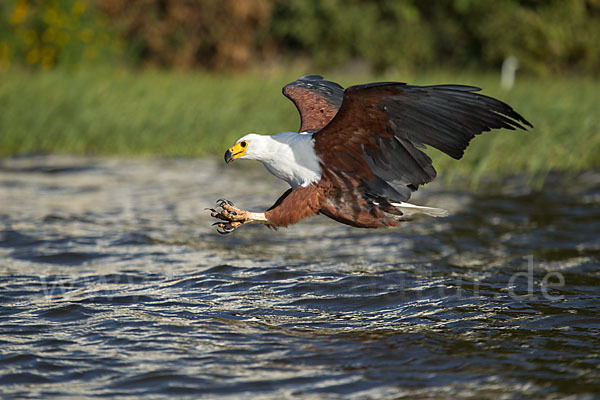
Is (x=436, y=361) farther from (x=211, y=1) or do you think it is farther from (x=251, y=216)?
(x=211, y=1)

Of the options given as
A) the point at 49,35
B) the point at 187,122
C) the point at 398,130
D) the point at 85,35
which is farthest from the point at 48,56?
the point at 398,130

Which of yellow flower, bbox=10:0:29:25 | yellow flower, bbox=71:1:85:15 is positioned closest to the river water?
yellow flower, bbox=71:1:85:15

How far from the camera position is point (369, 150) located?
15.3ft

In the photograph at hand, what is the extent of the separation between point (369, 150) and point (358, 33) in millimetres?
16731

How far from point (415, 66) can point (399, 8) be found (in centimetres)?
148

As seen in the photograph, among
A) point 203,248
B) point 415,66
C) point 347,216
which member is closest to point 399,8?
point 415,66

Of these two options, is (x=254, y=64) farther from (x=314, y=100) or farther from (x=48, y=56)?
(x=314, y=100)

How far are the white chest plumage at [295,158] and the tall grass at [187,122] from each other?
5360mm

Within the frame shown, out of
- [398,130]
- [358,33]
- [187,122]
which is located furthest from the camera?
[358,33]

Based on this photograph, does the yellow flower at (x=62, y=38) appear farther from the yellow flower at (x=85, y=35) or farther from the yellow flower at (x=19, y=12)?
the yellow flower at (x=19, y=12)

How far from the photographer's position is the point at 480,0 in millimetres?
20391

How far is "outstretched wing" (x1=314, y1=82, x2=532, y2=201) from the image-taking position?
14.2 feet

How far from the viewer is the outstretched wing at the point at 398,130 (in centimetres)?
432

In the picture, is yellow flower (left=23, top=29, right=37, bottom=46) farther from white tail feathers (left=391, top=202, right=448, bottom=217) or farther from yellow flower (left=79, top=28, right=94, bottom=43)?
white tail feathers (left=391, top=202, right=448, bottom=217)
